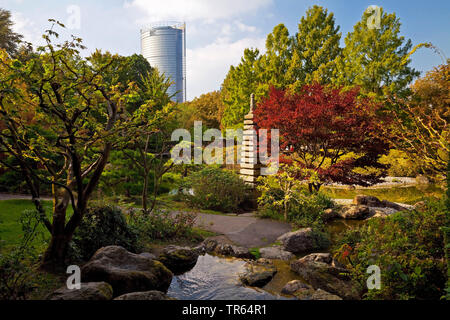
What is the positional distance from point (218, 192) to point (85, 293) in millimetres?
7088

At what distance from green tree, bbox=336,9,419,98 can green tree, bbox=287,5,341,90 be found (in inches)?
49.5

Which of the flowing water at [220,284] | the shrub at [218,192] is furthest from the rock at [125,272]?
the shrub at [218,192]

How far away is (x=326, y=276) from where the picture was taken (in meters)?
4.52

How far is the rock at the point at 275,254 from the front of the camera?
18.9ft

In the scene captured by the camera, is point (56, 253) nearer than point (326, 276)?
Yes

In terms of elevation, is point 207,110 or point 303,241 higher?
point 207,110

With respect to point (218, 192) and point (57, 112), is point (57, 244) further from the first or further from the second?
point (218, 192)

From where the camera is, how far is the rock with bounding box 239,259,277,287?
4.59 m

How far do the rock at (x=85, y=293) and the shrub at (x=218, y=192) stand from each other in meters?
6.42

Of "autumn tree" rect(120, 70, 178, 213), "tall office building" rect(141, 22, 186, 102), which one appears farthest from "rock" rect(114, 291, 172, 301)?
"tall office building" rect(141, 22, 186, 102)

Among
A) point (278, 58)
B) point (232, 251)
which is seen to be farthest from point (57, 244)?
point (278, 58)

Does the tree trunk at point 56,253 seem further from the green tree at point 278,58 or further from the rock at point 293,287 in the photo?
the green tree at point 278,58
